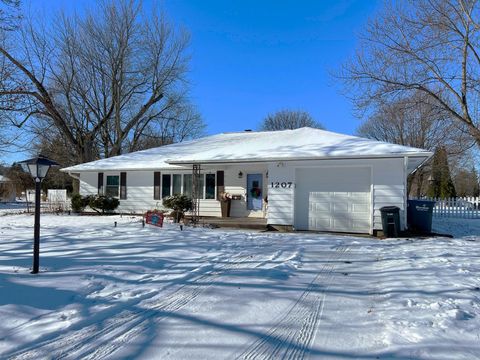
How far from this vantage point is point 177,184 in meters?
17.6

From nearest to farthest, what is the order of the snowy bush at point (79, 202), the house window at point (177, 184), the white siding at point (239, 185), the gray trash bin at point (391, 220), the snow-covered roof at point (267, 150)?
the gray trash bin at point (391, 220) < the snow-covered roof at point (267, 150) < the white siding at point (239, 185) < the house window at point (177, 184) < the snowy bush at point (79, 202)

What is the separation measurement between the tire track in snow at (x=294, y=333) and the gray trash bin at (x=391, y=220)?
6998mm

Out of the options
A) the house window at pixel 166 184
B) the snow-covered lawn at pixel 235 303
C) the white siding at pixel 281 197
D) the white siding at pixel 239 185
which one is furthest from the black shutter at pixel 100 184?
the snow-covered lawn at pixel 235 303

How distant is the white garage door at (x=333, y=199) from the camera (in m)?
12.5

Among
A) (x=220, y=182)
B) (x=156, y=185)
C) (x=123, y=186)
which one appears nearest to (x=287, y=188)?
(x=220, y=182)

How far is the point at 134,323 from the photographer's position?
4.10 m

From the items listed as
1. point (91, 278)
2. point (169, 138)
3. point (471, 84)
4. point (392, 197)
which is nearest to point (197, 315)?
point (91, 278)

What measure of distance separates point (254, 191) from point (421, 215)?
6.61 metres

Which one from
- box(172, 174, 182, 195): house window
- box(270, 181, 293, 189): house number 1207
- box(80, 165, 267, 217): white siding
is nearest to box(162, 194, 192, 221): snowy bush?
box(80, 165, 267, 217): white siding

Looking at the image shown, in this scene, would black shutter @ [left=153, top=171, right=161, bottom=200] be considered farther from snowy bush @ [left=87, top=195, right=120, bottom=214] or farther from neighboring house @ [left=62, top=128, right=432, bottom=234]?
snowy bush @ [left=87, top=195, right=120, bottom=214]

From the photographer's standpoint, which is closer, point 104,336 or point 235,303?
point 104,336

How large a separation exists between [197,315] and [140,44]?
27604mm

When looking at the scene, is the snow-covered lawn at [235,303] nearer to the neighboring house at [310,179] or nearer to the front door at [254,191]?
the neighboring house at [310,179]

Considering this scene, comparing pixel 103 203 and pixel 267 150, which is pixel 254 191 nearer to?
pixel 267 150
